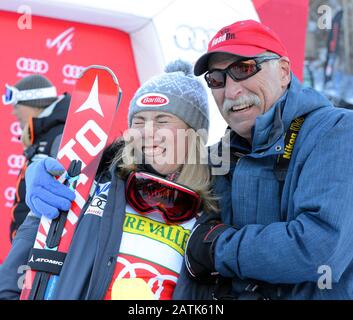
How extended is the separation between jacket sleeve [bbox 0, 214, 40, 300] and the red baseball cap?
924mm

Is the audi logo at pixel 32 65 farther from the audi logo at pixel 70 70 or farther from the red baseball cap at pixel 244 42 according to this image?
the red baseball cap at pixel 244 42

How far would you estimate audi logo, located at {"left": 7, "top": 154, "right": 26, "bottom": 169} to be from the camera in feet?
15.5

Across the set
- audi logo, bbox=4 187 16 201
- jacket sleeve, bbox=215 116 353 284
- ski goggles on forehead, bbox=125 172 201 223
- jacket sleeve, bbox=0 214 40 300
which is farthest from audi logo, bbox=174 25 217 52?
jacket sleeve, bbox=215 116 353 284

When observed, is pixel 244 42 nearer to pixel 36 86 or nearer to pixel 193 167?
pixel 193 167

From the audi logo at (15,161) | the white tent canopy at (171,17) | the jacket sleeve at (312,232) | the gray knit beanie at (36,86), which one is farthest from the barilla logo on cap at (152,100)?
the audi logo at (15,161)

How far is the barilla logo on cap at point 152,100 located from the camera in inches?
82.8

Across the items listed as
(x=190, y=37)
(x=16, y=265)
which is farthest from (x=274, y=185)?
(x=190, y=37)

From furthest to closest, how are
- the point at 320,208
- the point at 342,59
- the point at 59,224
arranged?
the point at 342,59
the point at 59,224
the point at 320,208

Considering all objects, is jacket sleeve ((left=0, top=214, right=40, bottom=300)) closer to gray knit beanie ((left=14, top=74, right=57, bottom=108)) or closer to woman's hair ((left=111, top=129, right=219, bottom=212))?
woman's hair ((left=111, top=129, right=219, bottom=212))

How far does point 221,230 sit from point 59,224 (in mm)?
621

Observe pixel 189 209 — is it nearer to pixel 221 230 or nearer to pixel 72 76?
pixel 221 230

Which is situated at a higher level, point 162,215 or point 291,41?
point 291,41
